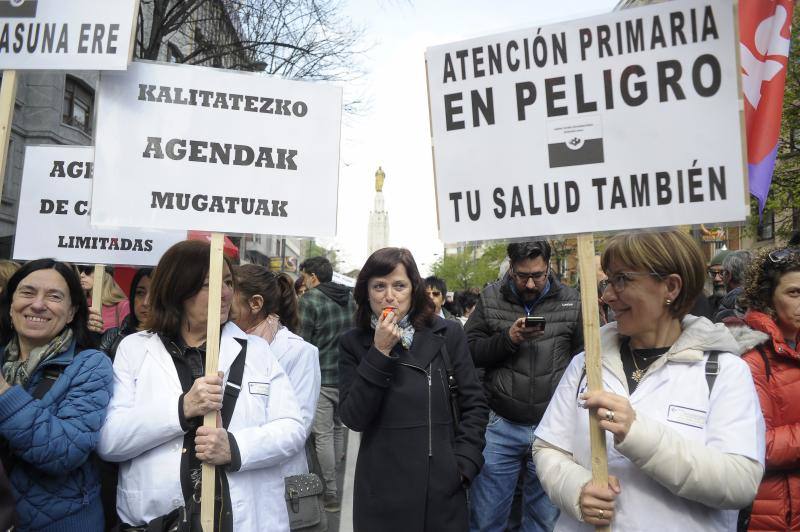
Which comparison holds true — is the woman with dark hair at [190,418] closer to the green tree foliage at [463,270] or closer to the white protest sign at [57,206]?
the white protest sign at [57,206]

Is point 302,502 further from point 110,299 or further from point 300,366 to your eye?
point 110,299

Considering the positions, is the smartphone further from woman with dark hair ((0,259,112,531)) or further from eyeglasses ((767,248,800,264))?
woman with dark hair ((0,259,112,531))

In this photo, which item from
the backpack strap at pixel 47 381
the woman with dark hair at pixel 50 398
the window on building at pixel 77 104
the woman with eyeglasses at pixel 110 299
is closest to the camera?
the woman with dark hair at pixel 50 398

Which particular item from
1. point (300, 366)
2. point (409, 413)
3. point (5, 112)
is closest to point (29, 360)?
point (5, 112)

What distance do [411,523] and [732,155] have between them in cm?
197

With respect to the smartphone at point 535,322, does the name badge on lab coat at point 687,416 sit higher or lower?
lower

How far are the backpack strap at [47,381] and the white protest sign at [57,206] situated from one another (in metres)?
1.95

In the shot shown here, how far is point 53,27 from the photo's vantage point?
2900 millimetres

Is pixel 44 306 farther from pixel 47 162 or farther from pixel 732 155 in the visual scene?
pixel 732 155

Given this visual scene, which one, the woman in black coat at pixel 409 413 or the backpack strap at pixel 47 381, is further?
the woman in black coat at pixel 409 413

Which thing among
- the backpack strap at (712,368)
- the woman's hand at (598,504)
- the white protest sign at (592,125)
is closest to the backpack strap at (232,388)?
the white protest sign at (592,125)

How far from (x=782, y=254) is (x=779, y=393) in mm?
700

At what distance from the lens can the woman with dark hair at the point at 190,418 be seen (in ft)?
7.69

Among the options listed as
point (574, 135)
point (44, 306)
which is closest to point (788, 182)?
point (574, 135)
